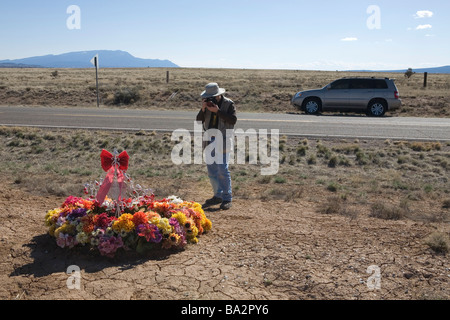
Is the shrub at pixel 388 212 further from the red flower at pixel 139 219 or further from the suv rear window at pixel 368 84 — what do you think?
the suv rear window at pixel 368 84

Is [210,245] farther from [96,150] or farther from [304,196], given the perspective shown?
[96,150]

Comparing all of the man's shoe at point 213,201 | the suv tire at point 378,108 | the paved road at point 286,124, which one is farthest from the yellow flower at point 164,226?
the suv tire at point 378,108

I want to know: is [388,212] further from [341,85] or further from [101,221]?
[341,85]

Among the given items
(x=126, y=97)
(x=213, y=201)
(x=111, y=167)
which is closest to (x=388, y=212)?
(x=213, y=201)

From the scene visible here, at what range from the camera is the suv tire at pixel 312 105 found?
19328 millimetres

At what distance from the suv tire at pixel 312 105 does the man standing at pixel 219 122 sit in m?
13.4

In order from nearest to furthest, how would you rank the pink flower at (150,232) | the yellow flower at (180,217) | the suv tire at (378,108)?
1. the pink flower at (150,232)
2. the yellow flower at (180,217)
3. the suv tire at (378,108)

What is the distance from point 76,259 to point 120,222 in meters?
0.59

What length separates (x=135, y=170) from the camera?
9.36 meters

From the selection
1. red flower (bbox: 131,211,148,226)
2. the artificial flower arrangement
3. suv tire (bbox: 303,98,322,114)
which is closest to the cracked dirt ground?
the artificial flower arrangement

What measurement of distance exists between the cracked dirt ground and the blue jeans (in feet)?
2.17

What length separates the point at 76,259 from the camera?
4625 mm

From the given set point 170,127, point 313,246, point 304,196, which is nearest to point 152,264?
point 313,246

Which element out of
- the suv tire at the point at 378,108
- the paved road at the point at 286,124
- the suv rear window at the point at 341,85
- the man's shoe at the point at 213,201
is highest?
the suv rear window at the point at 341,85
